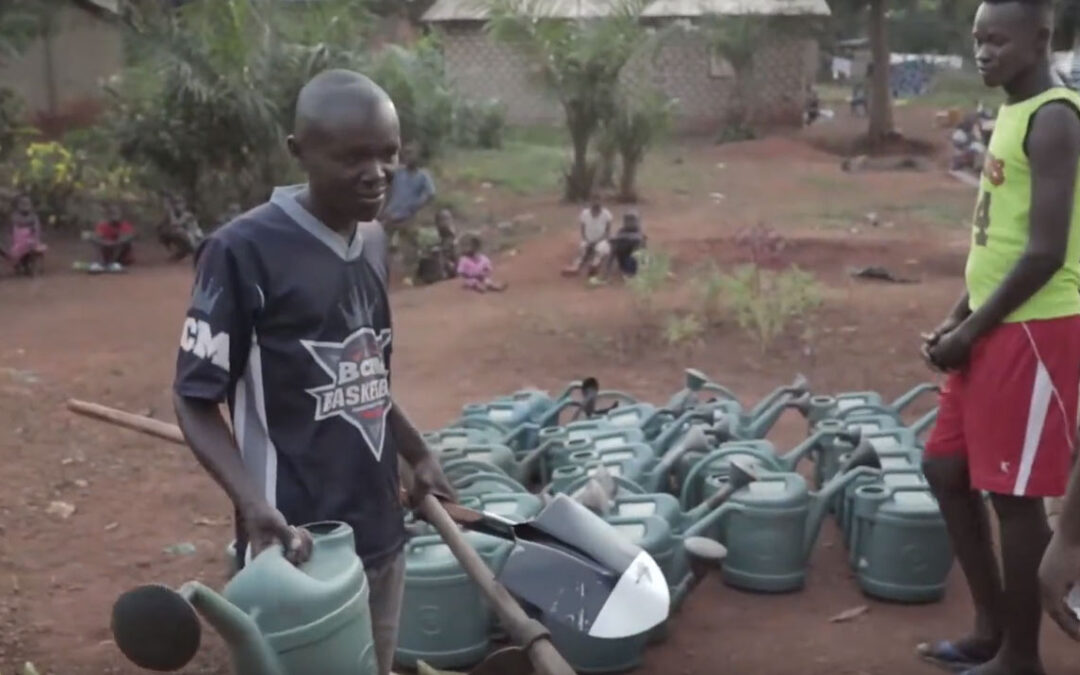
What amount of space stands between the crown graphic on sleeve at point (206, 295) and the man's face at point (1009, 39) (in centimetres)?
194

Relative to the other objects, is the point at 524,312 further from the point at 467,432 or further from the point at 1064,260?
the point at 1064,260

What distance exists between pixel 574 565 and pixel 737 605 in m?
1.67

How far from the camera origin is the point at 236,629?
175 centimetres

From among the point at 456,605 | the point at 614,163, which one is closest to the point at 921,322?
the point at 456,605

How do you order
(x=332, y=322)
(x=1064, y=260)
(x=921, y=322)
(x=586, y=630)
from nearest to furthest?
(x=332, y=322)
(x=586, y=630)
(x=1064, y=260)
(x=921, y=322)

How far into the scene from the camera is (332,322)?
214 cm

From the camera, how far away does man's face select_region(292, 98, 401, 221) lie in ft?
6.71

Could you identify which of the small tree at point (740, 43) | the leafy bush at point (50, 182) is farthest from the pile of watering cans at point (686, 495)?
the small tree at point (740, 43)

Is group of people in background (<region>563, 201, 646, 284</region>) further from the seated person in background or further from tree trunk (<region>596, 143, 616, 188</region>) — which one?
tree trunk (<region>596, 143, 616, 188</region>)

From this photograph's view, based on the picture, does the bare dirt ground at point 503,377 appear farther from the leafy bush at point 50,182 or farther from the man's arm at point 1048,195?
the man's arm at point 1048,195

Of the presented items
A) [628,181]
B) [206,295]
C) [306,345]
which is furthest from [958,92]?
[206,295]

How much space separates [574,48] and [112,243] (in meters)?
5.36

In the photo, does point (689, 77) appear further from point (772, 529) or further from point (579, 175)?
point (772, 529)

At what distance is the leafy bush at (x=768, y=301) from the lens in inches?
287
